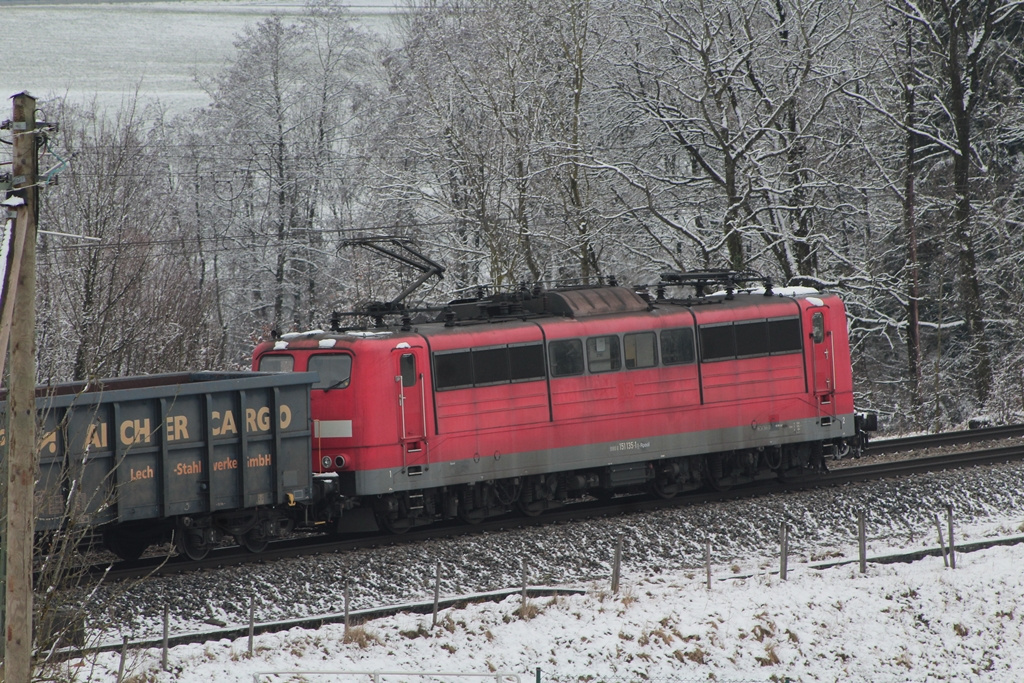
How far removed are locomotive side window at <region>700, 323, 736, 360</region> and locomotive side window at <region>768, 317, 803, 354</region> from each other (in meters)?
0.87

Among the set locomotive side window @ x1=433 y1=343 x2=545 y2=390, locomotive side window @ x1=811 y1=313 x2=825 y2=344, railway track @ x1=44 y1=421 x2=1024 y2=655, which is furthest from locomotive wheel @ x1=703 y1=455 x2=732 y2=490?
locomotive side window @ x1=433 y1=343 x2=545 y2=390

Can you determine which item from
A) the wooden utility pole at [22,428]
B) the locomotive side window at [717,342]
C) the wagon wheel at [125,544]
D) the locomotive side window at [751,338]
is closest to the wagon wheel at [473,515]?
the locomotive side window at [717,342]

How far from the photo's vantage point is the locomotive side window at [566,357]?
18.8m

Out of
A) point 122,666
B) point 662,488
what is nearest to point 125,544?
point 122,666

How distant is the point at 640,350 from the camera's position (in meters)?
19.6

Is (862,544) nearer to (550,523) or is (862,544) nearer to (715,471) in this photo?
(715,471)

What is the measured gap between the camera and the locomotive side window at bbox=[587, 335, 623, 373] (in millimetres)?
19125

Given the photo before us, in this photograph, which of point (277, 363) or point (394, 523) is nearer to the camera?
point (394, 523)

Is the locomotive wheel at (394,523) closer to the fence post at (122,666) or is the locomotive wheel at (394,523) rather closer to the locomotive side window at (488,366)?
the locomotive side window at (488,366)

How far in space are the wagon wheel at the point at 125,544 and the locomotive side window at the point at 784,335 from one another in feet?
37.2

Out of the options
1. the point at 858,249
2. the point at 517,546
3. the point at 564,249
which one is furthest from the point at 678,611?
the point at 858,249

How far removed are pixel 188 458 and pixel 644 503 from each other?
8.11 meters

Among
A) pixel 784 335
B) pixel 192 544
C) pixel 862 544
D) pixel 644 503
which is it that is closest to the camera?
pixel 192 544

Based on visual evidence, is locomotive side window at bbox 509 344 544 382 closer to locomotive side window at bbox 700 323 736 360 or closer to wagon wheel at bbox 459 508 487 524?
wagon wheel at bbox 459 508 487 524
